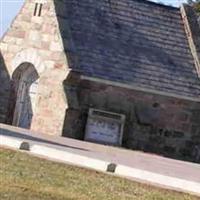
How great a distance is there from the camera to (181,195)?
584 inches

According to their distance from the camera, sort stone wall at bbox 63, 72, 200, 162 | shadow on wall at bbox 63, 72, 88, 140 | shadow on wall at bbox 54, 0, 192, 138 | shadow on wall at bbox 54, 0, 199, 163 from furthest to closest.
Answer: shadow on wall at bbox 54, 0, 192, 138 → shadow on wall at bbox 54, 0, 199, 163 → stone wall at bbox 63, 72, 200, 162 → shadow on wall at bbox 63, 72, 88, 140

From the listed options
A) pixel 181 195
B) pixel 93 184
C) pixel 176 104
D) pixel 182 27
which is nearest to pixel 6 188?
pixel 93 184

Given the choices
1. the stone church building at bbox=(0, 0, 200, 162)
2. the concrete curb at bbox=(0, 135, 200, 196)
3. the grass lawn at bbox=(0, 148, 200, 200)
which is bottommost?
the grass lawn at bbox=(0, 148, 200, 200)

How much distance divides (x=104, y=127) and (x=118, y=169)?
14.1 m

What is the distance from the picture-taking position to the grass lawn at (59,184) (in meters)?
12.6

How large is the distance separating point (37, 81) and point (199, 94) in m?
5.84

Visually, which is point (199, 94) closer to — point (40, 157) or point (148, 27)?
point (148, 27)

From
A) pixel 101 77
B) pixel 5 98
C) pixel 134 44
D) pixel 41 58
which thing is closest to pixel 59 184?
pixel 101 77

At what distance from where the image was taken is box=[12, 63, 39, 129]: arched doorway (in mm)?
32531

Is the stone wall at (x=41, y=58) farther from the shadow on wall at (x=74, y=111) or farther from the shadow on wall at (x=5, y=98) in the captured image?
the shadow on wall at (x=74, y=111)

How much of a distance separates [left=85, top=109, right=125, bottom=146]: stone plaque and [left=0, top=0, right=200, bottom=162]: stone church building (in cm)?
3

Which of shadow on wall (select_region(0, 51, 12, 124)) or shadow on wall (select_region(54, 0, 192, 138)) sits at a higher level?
shadow on wall (select_region(54, 0, 192, 138))

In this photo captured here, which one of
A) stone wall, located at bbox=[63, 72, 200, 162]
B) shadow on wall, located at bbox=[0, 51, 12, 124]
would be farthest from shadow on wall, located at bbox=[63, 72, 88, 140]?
shadow on wall, located at bbox=[0, 51, 12, 124]

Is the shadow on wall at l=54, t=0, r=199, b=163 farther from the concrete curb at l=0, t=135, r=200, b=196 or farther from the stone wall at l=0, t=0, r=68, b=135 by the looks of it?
the concrete curb at l=0, t=135, r=200, b=196
